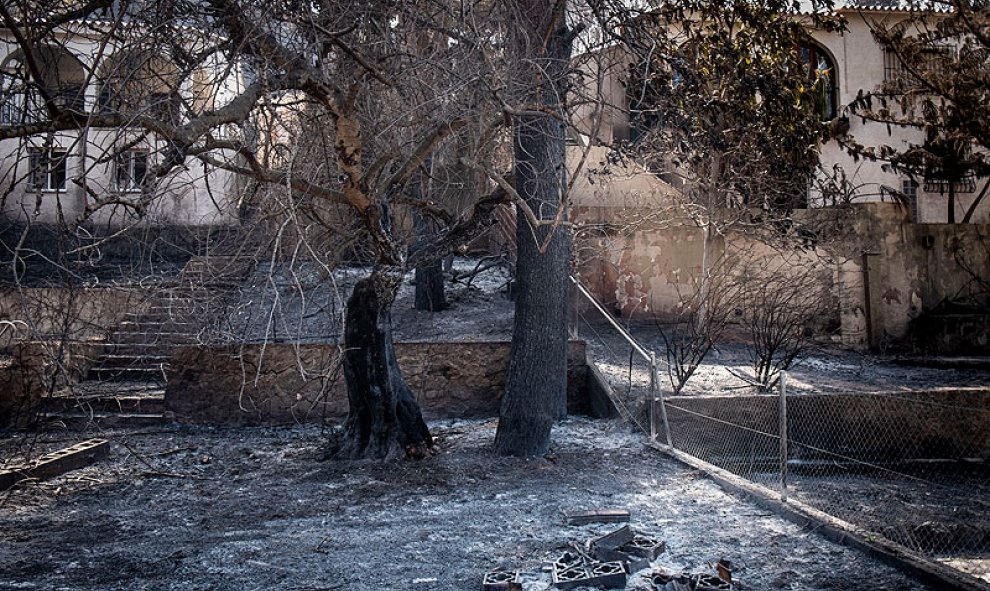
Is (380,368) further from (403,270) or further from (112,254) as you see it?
(112,254)

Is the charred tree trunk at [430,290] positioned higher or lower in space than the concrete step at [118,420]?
higher

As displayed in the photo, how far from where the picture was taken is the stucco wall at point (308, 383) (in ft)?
36.2

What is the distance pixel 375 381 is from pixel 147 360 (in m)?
6.27

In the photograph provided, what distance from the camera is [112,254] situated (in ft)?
58.6

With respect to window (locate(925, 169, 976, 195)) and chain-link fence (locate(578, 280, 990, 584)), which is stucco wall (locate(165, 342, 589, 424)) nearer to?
chain-link fence (locate(578, 280, 990, 584))

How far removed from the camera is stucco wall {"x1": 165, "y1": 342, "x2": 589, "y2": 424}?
11031 millimetres

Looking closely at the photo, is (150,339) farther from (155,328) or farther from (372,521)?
(372,521)

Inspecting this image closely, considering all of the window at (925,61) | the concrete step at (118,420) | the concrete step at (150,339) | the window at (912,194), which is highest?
the window at (925,61)

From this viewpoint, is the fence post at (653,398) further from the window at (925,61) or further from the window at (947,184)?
the window at (947,184)

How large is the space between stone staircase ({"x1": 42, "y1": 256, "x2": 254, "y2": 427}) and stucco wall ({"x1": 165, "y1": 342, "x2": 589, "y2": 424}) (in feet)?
1.19

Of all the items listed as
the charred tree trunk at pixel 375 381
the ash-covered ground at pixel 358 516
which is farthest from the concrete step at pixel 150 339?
the charred tree trunk at pixel 375 381

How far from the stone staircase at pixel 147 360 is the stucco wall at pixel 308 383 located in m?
0.36

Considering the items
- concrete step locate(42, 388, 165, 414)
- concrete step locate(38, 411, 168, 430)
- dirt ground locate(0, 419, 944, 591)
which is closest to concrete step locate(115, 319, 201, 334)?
concrete step locate(42, 388, 165, 414)

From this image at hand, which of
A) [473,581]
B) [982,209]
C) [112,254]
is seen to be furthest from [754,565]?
[982,209]
